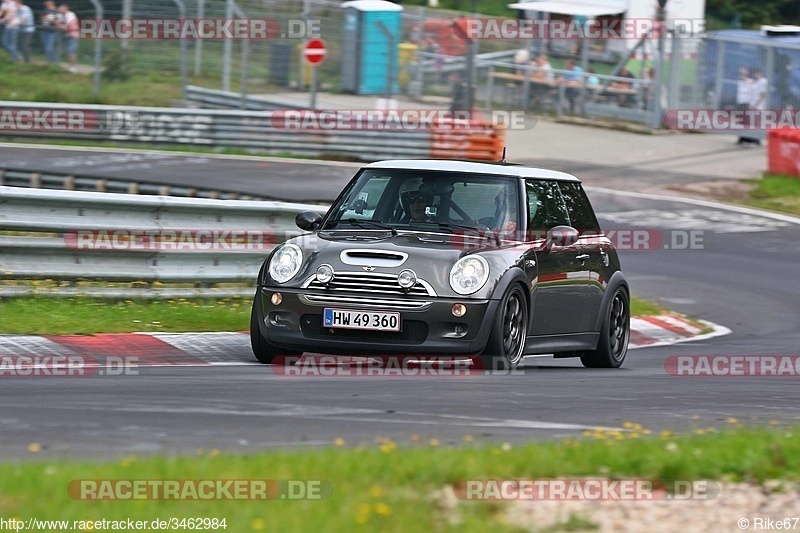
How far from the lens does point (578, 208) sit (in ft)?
35.3

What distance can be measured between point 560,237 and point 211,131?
19.0 metres

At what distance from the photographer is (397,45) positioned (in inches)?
1209

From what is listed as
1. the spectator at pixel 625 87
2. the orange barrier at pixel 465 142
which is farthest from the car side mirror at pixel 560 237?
the spectator at pixel 625 87

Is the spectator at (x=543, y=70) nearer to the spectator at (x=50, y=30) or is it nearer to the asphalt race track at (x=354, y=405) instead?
the spectator at (x=50, y=30)

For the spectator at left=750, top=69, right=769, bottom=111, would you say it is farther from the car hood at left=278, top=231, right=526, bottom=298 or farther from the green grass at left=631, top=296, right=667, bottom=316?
the car hood at left=278, top=231, right=526, bottom=298

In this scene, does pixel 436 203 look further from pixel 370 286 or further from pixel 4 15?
pixel 4 15

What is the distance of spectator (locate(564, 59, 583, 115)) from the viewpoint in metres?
33.5

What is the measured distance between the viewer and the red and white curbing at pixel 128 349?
29.3 ft

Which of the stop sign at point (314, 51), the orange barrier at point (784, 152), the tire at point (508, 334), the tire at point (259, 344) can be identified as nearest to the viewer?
the tire at point (508, 334)

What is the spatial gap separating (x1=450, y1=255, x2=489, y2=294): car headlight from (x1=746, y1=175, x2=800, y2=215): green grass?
1566cm

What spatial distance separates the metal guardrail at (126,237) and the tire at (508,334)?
11.6 feet

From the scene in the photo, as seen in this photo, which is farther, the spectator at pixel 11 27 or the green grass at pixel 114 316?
the spectator at pixel 11 27

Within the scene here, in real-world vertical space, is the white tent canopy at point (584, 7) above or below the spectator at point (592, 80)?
above

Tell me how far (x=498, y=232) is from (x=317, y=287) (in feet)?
4.66
